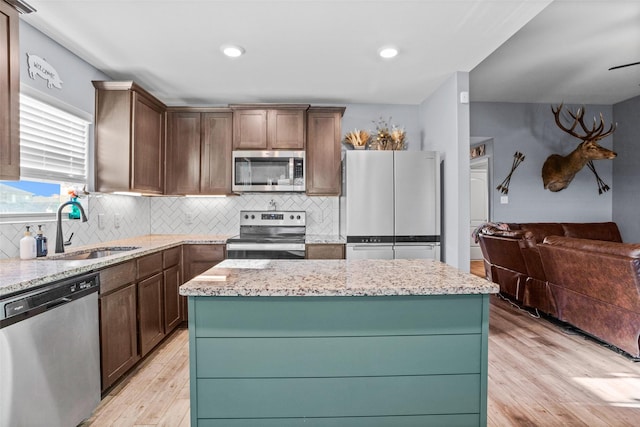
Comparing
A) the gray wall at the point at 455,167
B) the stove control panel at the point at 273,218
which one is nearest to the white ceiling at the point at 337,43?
the gray wall at the point at 455,167

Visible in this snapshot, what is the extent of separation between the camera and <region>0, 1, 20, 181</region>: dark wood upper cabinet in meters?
1.80

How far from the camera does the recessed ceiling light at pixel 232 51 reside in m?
2.74

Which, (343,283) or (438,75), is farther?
(438,75)

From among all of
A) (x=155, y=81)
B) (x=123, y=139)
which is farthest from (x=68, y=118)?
(x=155, y=81)

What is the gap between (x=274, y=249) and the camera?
11.7 feet

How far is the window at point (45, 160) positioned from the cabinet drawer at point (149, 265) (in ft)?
2.56

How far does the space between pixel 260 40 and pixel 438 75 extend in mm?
1724

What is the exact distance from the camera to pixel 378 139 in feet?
12.5

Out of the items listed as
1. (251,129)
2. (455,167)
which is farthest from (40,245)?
(455,167)

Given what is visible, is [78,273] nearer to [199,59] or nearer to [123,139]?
[123,139]

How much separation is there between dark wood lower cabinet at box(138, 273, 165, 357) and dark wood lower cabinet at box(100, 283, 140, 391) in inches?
2.9

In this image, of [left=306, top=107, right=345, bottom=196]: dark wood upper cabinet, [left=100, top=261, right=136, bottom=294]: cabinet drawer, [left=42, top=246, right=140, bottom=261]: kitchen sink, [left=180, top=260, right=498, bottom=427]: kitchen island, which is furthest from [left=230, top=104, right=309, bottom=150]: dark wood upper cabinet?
[left=180, top=260, right=498, bottom=427]: kitchen island

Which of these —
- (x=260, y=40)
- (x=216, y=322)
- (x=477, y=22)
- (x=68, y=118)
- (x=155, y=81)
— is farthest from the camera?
(x=155, y=81)

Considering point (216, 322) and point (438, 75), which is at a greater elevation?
point (438, 75)
